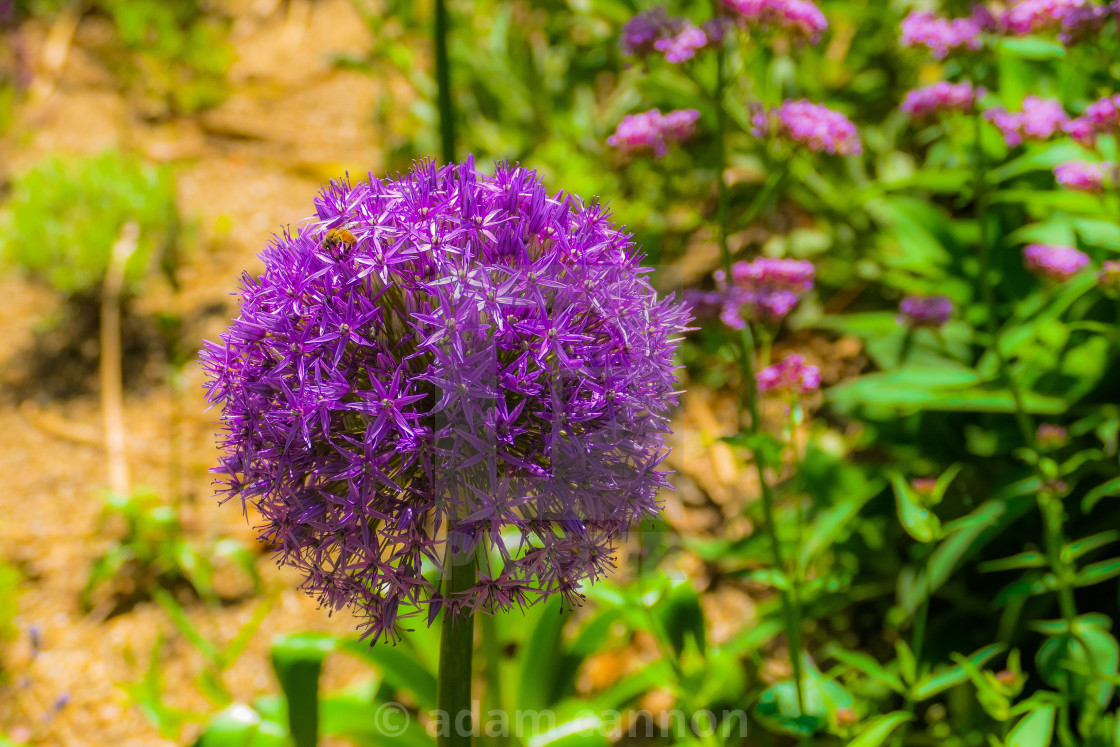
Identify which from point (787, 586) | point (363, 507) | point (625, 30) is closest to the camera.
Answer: point (363, 507)

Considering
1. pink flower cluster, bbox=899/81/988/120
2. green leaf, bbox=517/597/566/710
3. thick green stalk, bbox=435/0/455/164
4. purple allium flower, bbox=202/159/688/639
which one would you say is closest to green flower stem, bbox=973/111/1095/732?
pink flower cluster, bbox=899/81/988/120

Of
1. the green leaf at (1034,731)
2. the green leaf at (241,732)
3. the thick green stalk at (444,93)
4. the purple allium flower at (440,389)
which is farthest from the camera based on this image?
the thick green stalk at (444,93)

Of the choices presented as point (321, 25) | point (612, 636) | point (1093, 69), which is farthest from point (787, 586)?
point (321, 25)

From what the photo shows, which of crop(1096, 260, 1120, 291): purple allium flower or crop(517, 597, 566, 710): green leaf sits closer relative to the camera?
crop(1096, 260, 1120, 291): purple allium flower

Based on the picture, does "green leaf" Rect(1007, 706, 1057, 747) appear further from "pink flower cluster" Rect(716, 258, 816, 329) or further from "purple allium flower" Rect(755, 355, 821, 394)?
"pink flower cluster" Rect(716, 258, 816, 329)

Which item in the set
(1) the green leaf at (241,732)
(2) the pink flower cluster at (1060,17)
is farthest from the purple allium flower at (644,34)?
(1) the green leaf at (241,732)

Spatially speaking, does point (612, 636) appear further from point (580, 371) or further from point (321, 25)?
point (321, 25)
